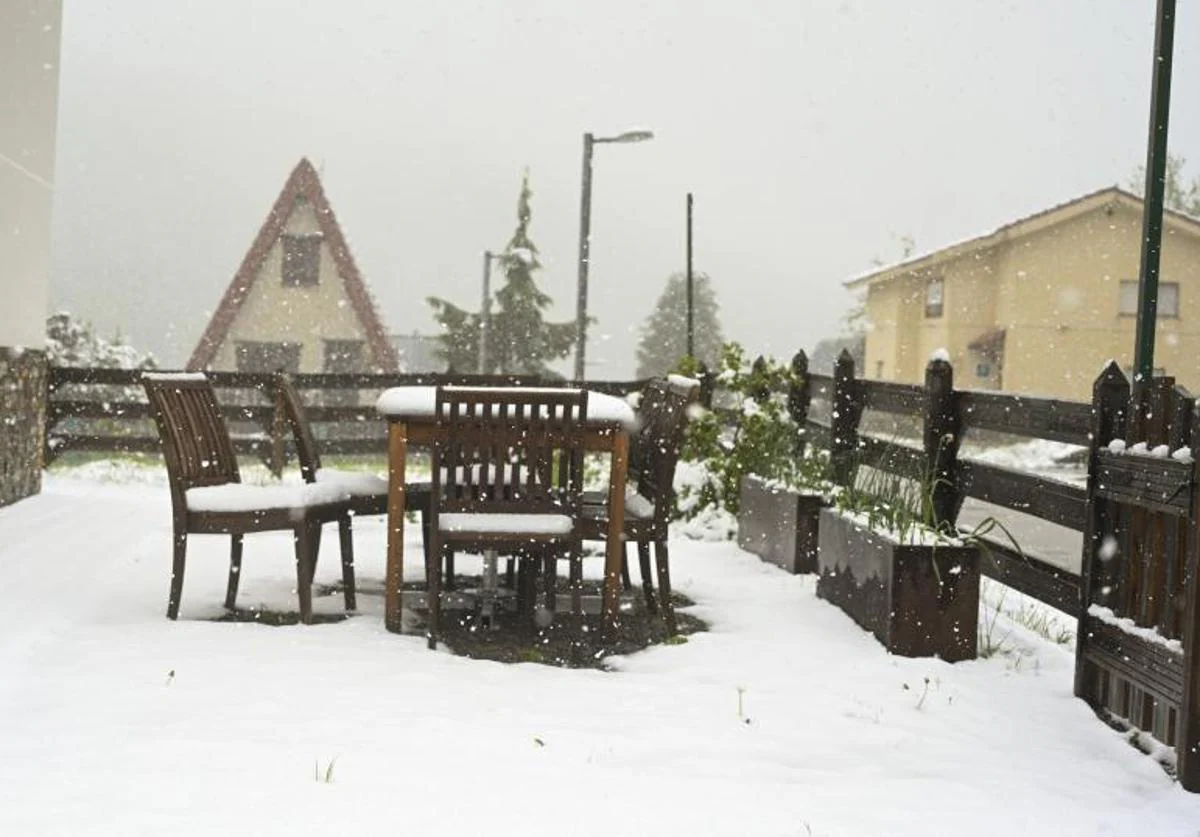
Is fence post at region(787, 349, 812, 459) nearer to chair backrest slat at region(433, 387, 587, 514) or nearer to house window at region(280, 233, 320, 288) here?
chair backrest slat at region(433, 387, 587, 514)

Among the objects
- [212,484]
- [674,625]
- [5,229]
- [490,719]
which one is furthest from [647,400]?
[5,229]

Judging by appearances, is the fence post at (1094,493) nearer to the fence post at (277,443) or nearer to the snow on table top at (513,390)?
the snow on table top at (513,390)

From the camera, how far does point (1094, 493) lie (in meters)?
4.61

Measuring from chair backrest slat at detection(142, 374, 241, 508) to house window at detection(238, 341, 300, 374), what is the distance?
1561 centimetres

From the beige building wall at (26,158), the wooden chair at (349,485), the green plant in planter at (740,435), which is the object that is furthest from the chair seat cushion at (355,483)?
the beige building wall at (26,158)

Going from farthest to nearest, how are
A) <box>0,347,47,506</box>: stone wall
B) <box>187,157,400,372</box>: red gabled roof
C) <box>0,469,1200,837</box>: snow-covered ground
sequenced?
1. <box>187,157,400,372</box>: red gabled roof
2. <box>0,347,47,506</box>: stone wall
3. <box>0,469,1200,837</box>: snow-covered ground

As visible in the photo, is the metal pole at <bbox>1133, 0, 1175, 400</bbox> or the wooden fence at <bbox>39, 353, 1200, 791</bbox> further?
the metal pole at <bbox>1133, 0, 1175, 400</bbox>

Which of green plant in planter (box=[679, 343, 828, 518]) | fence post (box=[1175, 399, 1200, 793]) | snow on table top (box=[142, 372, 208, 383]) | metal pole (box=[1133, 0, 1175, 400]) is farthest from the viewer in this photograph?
green plant in planter (box=[679, 343, 828, 518])

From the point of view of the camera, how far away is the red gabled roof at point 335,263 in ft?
66.6

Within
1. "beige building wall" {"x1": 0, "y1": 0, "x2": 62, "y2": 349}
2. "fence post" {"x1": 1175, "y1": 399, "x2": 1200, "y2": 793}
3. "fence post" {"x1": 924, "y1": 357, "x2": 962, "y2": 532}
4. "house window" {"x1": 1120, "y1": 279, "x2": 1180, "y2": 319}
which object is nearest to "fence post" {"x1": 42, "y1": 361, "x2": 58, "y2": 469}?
"beige building wall" {"x1": 0, "y1": 0, "x2": 62, "y2": 349}

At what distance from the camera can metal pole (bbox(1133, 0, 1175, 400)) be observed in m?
6.64

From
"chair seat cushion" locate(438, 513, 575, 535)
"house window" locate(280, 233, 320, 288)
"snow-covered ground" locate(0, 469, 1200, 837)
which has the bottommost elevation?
"snow-covered ground" locate(0, 469, 1200, 837)

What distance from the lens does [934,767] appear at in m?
3.87

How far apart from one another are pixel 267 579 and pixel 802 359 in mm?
4049
